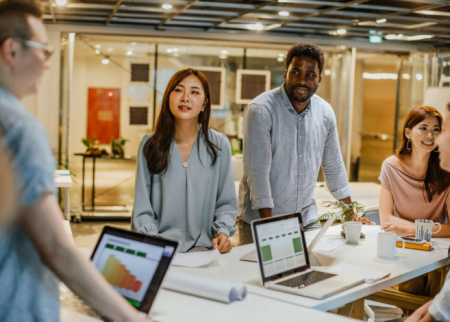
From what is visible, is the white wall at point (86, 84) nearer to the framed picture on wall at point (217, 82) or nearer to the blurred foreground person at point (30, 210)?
the framed picture on wall at point (217, 82)

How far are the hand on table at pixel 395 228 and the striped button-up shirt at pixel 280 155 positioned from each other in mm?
425

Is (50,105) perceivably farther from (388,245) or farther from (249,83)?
(388,245)

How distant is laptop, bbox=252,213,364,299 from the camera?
83.2 inches

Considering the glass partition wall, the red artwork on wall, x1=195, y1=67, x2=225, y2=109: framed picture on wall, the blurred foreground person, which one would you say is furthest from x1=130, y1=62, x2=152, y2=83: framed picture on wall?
the blurred foreground person

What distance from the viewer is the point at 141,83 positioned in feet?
28.4

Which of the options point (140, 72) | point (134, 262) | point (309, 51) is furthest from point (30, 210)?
point (140, 72)

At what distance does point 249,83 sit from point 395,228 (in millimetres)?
6105

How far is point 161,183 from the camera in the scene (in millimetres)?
2664

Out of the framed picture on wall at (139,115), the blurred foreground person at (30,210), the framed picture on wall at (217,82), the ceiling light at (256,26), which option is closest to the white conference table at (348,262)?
the blurred foreground person at (30,210)

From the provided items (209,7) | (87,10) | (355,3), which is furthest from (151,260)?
(87,10)

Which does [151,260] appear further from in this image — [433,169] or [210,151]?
[433,169]

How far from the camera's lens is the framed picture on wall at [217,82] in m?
8.98

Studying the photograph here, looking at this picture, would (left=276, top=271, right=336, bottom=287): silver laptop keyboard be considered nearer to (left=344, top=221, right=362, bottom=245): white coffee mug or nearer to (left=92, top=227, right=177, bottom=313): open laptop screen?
(left=92, top=227, right=177, bottom=313): open laptop screen

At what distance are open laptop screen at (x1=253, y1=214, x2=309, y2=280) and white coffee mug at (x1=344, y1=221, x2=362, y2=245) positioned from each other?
0.73m
